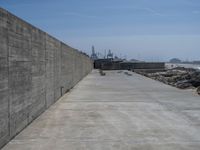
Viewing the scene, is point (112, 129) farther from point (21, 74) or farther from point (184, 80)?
point (184, 80)

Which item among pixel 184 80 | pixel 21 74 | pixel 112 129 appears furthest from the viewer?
pixel 184 80

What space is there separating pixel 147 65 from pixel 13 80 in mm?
85938

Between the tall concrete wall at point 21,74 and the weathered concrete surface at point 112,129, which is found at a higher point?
the tall concrete wall at point 21,74

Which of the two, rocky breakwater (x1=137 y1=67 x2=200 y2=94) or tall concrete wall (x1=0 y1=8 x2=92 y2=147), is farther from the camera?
rocky breakwater (x1=137 y1=67 x2=200 y2=94)

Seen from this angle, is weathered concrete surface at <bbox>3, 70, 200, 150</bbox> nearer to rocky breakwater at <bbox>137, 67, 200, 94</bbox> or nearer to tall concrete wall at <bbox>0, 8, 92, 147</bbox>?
tall concrete wall at <bbox>0, 8, 92, 147</bbox>

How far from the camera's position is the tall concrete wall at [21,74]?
21.0ft

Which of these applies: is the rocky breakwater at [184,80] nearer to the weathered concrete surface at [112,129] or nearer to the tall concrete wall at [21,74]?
the weathered concrete surface at [112,129]

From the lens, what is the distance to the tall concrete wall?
6387 mm

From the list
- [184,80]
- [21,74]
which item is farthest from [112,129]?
[184,80]

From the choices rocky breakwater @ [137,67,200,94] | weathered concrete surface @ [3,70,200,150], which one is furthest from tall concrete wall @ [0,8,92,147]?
rocky breakwater @ [137,67,200,94]

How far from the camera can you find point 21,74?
7.77 m

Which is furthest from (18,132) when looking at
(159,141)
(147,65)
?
(147,65)

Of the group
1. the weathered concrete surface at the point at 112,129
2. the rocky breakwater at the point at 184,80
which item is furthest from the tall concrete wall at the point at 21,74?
the rocky breakwater at the point at 184,80

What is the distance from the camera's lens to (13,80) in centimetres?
702
